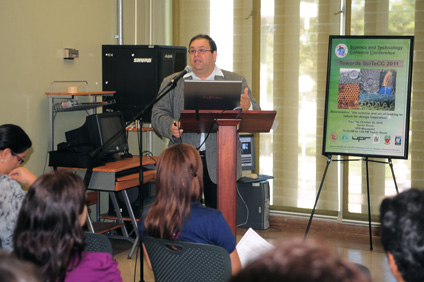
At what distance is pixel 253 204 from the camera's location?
544 cm

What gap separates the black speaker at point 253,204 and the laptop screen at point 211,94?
7.76 feet

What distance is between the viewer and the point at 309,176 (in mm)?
5645

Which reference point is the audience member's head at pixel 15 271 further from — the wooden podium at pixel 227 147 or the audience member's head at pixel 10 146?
the wooden podium at pixel 227 147

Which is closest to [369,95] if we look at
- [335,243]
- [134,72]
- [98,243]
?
[335,243]

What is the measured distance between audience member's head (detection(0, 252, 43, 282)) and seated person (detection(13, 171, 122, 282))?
0.82 m

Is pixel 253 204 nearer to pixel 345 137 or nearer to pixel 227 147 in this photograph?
pixel 345 137

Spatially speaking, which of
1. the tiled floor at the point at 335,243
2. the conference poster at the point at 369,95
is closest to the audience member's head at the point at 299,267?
the tiled floor at the point at 335,243

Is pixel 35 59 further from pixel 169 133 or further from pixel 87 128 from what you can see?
pixel 169 133

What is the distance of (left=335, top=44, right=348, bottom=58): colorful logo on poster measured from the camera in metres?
4.54

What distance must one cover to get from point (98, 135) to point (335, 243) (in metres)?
Result: 2.42

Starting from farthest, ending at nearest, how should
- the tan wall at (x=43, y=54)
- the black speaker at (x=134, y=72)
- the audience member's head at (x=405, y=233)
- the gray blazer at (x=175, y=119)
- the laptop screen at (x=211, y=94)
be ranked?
the black speaker at (x=134, y=72), the tan wall at (x=43, y=54), the gray blazer at (x=175, y=119), the laptop screen at (x=211, y=94), the audience member's head at (x=405, y=233)

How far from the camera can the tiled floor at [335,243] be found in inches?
165

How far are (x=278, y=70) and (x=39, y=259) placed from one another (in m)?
4.37

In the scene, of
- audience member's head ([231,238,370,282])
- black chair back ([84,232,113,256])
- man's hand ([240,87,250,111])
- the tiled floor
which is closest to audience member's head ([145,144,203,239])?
black chair back ([84,232,113,256])
